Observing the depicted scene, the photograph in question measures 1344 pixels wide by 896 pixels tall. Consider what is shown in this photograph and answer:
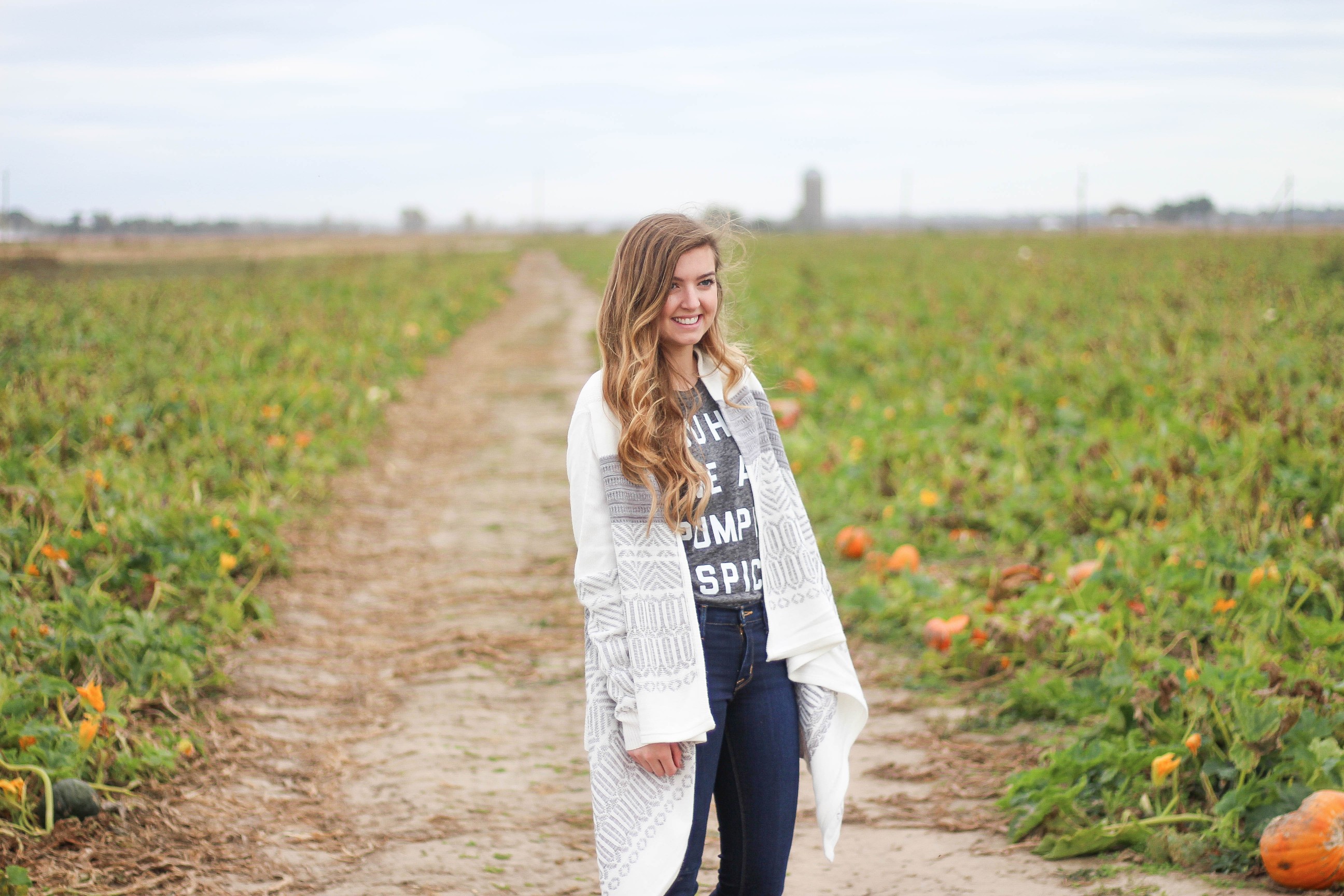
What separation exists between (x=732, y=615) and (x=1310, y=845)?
1705 mm

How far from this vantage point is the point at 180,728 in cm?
386

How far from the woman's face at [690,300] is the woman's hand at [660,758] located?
82 cm

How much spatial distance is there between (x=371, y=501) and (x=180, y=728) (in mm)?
3501

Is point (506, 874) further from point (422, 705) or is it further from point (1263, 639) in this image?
point (1263, 639)

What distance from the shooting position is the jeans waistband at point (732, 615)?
81.8 inches

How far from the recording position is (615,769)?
2053 millimetres

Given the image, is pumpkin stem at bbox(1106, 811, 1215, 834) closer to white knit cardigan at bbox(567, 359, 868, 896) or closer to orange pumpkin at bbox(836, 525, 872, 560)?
white knit cardigan at bbox(567, 359, 868, 896)

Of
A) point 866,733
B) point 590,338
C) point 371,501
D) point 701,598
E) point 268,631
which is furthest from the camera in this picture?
point 590,338

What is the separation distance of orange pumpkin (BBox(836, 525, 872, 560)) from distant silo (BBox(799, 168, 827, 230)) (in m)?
89.4

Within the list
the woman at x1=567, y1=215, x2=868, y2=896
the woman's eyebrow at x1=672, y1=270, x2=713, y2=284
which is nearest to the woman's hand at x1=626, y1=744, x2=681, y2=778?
the woman at x1=567, y1=215, x2=868, y2=896

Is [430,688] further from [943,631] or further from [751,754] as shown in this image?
[751,754]

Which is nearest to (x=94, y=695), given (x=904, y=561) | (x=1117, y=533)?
(x=904, y=561)

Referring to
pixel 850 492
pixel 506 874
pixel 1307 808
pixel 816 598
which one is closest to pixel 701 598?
pixel 816 598

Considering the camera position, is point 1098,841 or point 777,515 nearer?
point 777,515
